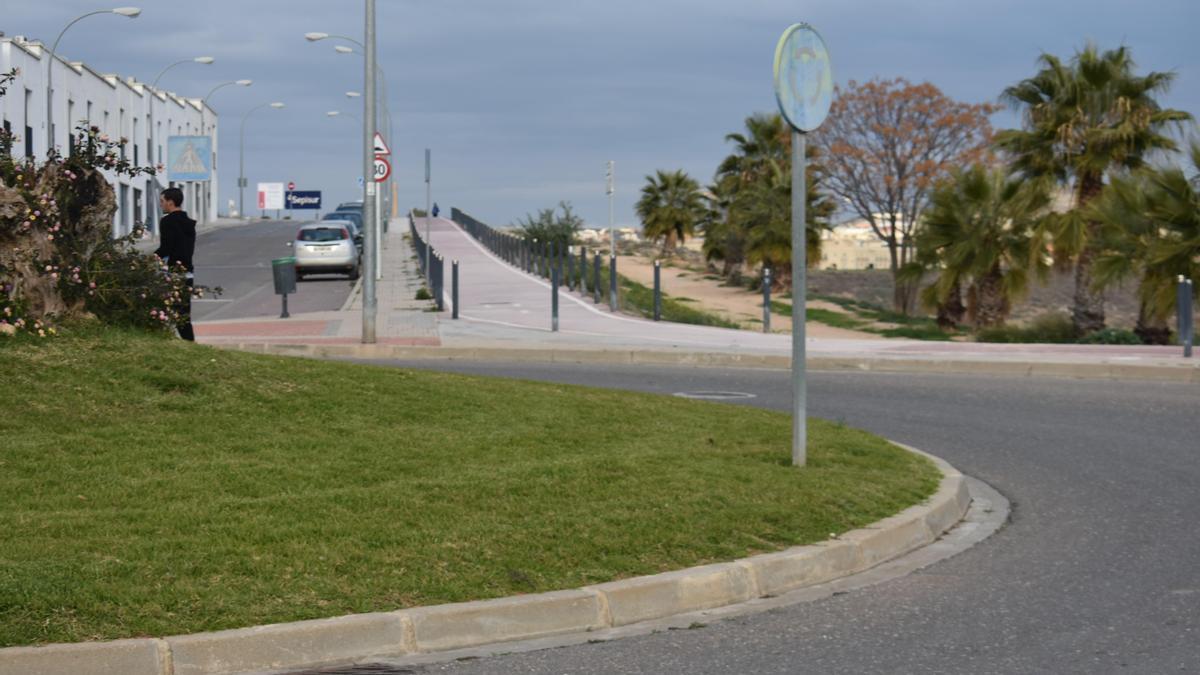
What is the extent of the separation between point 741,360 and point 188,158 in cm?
5506

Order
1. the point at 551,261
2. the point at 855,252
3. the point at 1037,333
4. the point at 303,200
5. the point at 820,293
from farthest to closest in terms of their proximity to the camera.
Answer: the point at 303,200 → the point at 855,252 → the point at 820,293 → the point at 551,261 → the point at 1037,333

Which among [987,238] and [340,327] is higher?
[987,238]

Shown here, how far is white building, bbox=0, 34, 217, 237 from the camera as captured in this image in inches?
2271

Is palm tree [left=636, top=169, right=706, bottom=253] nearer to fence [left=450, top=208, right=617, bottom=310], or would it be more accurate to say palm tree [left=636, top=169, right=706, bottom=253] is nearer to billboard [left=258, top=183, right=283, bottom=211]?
fence [left=450, top=208, right=617, bottom=310]

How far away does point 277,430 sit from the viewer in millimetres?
9836

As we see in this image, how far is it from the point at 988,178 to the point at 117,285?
87.9 ft

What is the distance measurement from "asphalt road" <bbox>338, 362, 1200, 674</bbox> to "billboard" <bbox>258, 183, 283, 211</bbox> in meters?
126

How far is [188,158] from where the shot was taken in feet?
231

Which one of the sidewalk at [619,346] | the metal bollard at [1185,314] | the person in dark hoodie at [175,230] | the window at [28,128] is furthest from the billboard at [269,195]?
the person in dark hoodie at [175,230]

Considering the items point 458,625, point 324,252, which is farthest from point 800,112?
point 324,252

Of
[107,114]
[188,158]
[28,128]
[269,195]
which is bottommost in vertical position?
[188,158]

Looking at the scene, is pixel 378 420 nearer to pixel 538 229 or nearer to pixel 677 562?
pixel 677 562

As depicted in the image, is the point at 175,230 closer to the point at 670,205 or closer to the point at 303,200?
the point at 670,205

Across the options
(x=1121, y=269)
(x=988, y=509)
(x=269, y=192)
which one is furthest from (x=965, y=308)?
(x=269, y=192)
